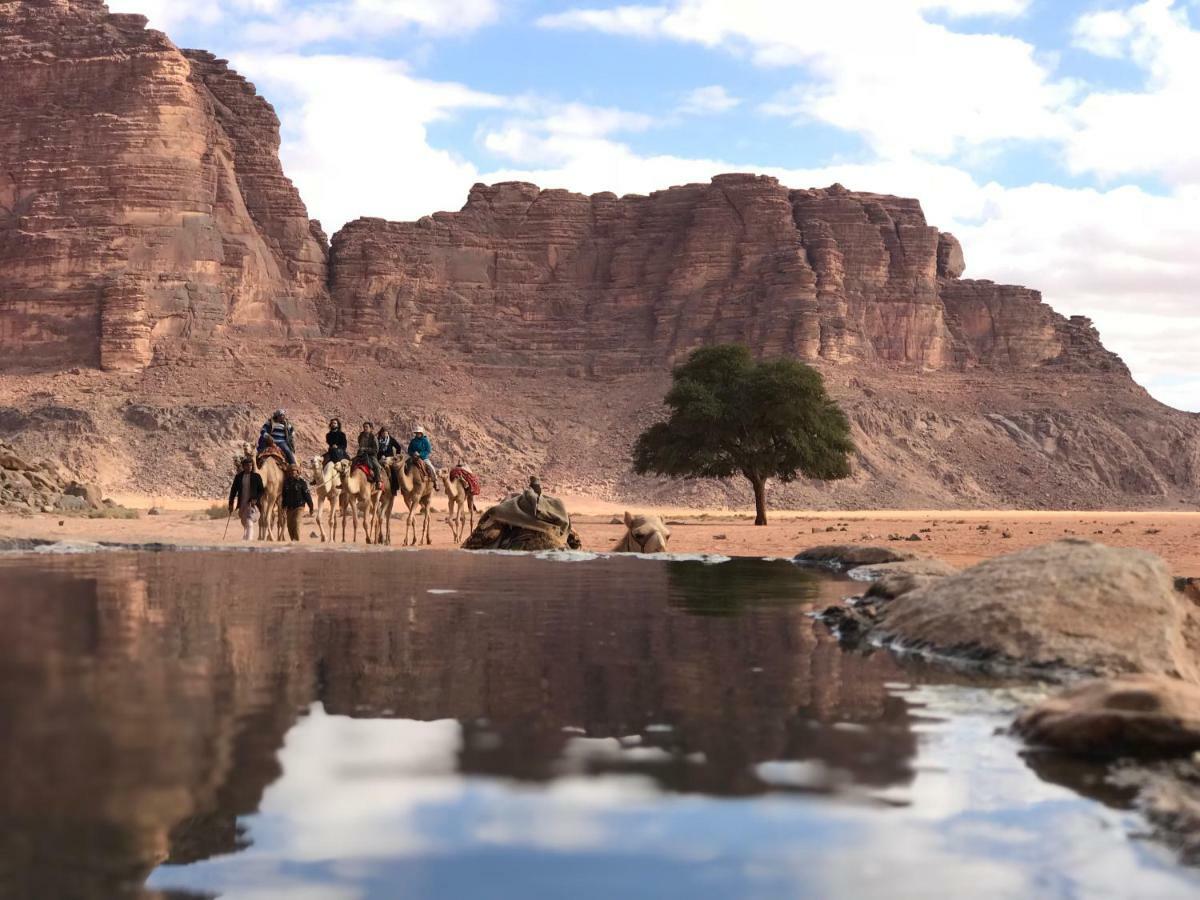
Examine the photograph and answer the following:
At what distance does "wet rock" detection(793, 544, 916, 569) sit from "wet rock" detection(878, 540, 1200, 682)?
35.4 feet

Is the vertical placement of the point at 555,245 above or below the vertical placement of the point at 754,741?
above

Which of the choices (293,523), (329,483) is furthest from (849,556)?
(293,523)

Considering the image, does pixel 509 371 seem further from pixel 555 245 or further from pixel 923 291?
pixel 923 291

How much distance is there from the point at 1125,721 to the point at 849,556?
1740 centimetres

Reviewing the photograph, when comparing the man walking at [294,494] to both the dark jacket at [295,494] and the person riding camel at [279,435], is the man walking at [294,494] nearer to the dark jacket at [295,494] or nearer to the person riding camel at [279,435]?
the dark jacket at [295,494]

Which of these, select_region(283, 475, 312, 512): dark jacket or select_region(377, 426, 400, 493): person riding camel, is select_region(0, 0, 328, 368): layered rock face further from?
select_region(283, 475, 312, 512): dark jacket

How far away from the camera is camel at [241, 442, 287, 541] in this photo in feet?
91.4

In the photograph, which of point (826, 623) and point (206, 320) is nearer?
point (826, 623)

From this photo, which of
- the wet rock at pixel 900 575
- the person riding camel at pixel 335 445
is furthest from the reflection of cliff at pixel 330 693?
the person riding camel at pixel 335 445

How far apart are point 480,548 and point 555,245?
97.1m

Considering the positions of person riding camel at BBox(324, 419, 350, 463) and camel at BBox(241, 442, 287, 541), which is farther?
person riding camel at BBox(324, 419, 350, 463)

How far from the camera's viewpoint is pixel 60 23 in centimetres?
11238

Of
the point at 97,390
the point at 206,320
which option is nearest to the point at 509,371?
the point at 206,320

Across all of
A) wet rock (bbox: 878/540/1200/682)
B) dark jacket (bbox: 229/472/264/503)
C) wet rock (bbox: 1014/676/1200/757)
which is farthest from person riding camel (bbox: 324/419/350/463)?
wet rock (bbox: 1014/676/1200/757)
